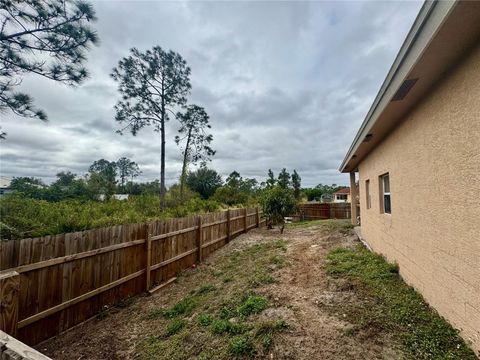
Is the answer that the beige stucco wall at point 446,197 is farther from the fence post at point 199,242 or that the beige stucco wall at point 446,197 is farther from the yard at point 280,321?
Answer: the fence post at point 199,242

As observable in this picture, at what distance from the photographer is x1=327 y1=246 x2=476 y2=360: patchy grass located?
2.43 m

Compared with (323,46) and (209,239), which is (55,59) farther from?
(323,46)

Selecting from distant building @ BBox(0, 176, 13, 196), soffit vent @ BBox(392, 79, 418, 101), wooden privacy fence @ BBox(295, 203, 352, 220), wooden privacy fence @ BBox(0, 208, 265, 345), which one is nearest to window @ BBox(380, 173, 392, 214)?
soffit vent @ BBox(392, 79, 418, 101)

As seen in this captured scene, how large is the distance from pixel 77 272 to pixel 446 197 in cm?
543

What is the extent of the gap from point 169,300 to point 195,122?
1417 cm

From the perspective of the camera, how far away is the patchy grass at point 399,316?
2.43 metres

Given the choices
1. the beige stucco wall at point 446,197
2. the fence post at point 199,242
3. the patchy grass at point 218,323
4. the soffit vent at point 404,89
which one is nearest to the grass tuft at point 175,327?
the patchy grass at point 218,323

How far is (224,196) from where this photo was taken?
22.4 m

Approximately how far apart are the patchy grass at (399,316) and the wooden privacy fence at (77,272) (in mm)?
3807

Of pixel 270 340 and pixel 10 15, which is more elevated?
pixel 10 15

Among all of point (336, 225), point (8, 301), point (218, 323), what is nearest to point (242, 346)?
point (218, 323)

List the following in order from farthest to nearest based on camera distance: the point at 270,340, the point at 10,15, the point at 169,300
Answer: the point at 169,300, the point at 10,15, the point at 270,340

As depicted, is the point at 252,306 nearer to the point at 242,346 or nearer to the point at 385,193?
the point at 242,346

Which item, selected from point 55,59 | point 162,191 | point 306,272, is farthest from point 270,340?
point 162,191
